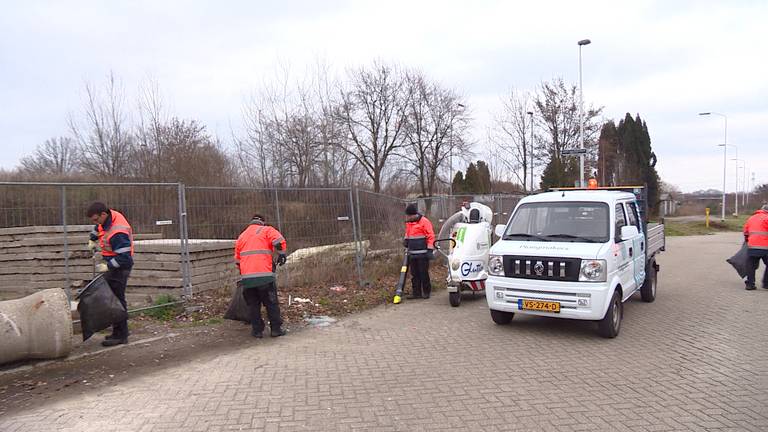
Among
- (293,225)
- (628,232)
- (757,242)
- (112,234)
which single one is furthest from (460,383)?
(757,242)

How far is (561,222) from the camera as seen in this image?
7461 mm

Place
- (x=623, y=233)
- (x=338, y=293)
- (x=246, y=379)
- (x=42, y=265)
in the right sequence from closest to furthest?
1. (x=246, y=379)
2. (x=623, y=233)
3. (x=42, y=265)
4. (x=338, y=293)

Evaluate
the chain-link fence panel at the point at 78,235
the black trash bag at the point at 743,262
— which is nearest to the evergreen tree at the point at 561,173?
the black trash bag at the point at 743,262

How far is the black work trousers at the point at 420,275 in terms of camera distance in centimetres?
966

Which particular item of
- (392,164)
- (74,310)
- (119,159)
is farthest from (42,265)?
(392,164)

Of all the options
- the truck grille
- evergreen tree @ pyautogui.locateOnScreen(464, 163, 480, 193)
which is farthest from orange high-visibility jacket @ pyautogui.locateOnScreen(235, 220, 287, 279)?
evergreen tree @ pyautogui.locateOnScreen(464, 163, 480, 193)

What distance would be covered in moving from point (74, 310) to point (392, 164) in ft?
77.0

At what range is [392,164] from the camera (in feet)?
98.3

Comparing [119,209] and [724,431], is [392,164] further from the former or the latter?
[724,431]

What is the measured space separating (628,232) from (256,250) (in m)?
5.62

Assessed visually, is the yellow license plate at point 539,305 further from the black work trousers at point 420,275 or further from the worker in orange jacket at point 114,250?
the worker in orange jacket at point 114,250

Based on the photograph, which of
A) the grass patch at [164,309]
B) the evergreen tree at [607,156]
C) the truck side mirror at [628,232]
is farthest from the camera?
the evergreen tree at [607,156]

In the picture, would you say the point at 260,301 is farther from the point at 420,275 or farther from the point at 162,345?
the point at 420,275

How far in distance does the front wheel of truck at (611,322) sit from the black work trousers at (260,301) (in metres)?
4.50
